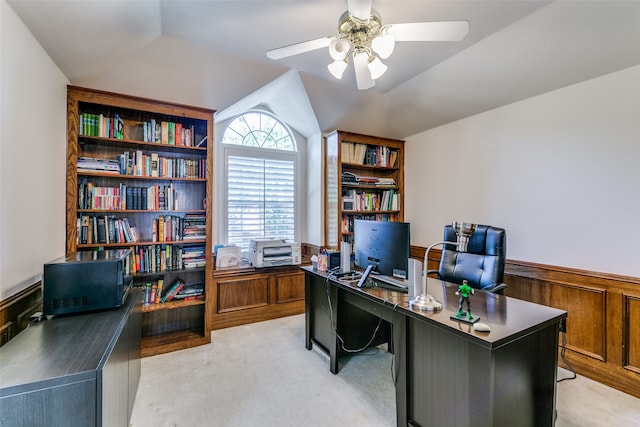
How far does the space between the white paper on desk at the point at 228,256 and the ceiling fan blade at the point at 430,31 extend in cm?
274

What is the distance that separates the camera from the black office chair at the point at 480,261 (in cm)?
227

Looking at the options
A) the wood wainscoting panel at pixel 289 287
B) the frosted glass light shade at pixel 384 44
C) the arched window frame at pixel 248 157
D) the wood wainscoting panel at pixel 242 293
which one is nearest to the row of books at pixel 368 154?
the arched window frame at pixel 248 157

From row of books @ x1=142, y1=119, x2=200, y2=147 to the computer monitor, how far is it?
→ 195cm

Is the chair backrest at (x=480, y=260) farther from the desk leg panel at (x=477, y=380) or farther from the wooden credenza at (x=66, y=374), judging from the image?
the wooden credenza at (x=66, y=374)

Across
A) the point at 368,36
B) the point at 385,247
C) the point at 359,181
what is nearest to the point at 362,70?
the point at 368,36

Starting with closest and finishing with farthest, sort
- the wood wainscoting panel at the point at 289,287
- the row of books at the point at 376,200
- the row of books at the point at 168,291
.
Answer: the row of books at the point at 168,291 → the wood wainscoting panel at the point at 289,287 → the row of books at the point at 376,200

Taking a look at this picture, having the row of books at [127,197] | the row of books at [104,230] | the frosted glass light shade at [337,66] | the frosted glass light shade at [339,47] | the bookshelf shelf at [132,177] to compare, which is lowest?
the row of books at [104,230]

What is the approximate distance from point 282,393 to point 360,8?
245cm

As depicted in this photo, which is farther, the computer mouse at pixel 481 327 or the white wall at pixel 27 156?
the white wall at pixel 27 156

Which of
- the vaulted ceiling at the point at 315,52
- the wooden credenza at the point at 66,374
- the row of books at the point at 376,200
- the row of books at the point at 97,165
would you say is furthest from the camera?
the row of books at the point at 376,200

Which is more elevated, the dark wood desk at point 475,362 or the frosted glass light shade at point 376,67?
the frosted glass light shade at point 376,67

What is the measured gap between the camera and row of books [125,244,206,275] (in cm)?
271

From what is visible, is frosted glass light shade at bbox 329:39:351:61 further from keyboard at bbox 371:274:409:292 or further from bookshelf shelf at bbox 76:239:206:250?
bookshelf shelf at bbox 76:239:206:250

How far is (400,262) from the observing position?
6.28ft
